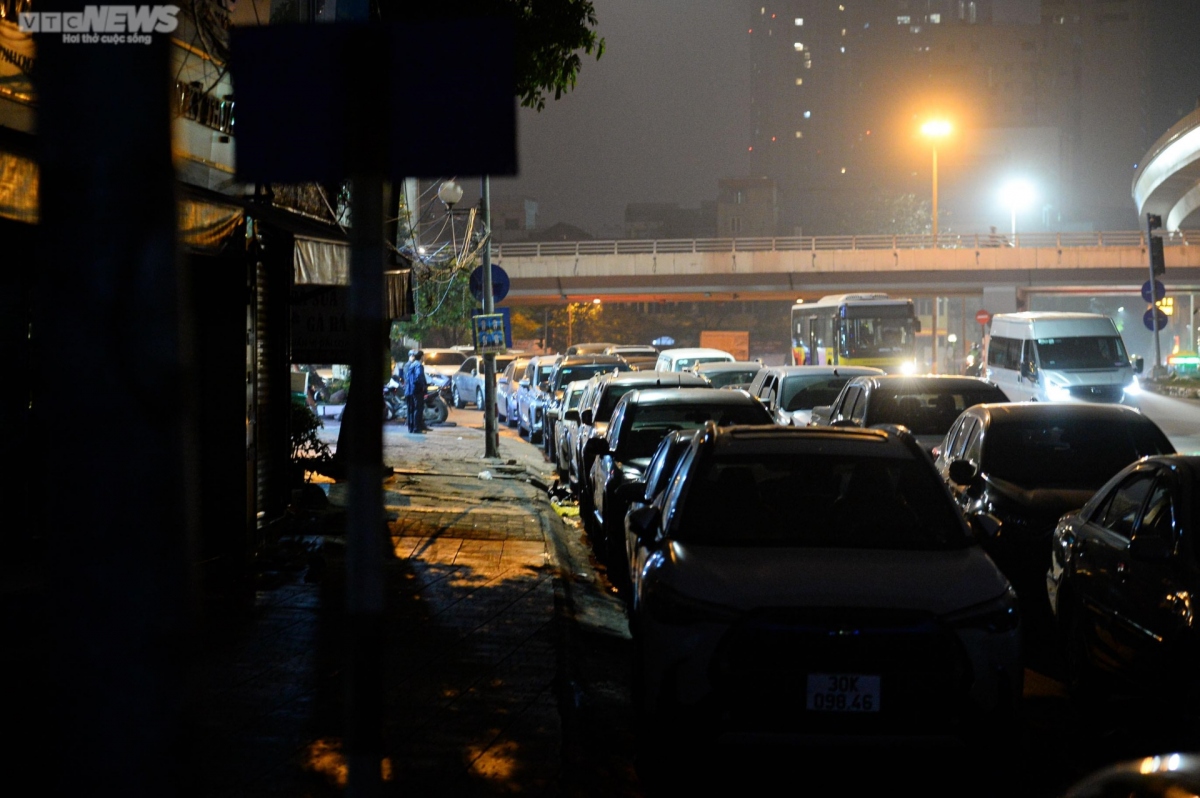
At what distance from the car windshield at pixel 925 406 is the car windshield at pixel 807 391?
14.9ft

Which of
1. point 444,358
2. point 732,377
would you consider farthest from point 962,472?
point 444,358

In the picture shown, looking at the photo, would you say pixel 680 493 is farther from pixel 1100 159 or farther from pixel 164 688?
pixel 1100 159

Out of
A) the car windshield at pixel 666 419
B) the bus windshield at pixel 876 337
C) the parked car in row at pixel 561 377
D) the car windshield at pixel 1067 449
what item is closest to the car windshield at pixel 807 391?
the parked car in row at pixel 561 377

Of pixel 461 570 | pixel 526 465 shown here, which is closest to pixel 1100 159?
pixel 526 465

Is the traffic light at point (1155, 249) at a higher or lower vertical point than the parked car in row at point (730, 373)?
higher

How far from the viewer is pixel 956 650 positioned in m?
5.73

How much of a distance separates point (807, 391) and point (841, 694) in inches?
594

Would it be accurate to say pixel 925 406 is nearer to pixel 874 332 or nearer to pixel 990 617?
pixel 990 617

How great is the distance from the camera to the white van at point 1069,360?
92.7 ft

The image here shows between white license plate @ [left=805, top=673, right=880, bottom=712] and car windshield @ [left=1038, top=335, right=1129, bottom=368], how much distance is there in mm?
25249

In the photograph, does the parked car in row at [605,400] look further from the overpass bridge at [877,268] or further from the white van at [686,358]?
the overpass bridge at [877,268]

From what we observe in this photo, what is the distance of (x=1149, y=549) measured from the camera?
6520 mm

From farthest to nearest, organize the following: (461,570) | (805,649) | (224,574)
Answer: (461,570) < (224,574) < (805,649)

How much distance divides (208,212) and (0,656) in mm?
3178
